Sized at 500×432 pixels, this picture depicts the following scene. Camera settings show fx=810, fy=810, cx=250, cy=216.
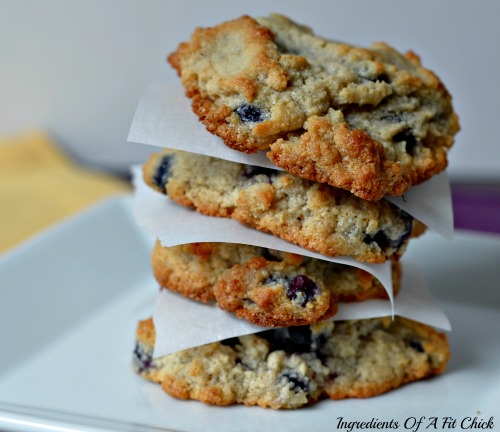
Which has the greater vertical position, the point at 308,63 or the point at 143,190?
the point at 308,63

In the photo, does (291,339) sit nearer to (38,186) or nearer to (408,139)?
(408,139)

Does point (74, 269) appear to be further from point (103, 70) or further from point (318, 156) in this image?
point (103, 70)

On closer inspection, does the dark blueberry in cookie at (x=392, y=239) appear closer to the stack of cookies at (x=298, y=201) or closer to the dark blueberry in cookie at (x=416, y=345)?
the stack of cookies at (x=298, y=201)

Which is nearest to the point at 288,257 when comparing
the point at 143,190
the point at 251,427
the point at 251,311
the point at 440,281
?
the point at 251,311

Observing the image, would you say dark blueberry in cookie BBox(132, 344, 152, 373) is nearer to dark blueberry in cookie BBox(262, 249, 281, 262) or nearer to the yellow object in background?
dark blueberry in cookie BBox(262, 249, 281, 262)

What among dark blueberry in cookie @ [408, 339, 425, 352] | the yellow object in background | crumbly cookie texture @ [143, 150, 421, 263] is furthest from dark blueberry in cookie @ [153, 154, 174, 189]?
the yellow object in background

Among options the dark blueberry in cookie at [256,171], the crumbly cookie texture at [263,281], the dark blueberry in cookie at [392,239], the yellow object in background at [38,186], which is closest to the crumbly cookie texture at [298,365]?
the crumbly cookie texture at [263,281]
